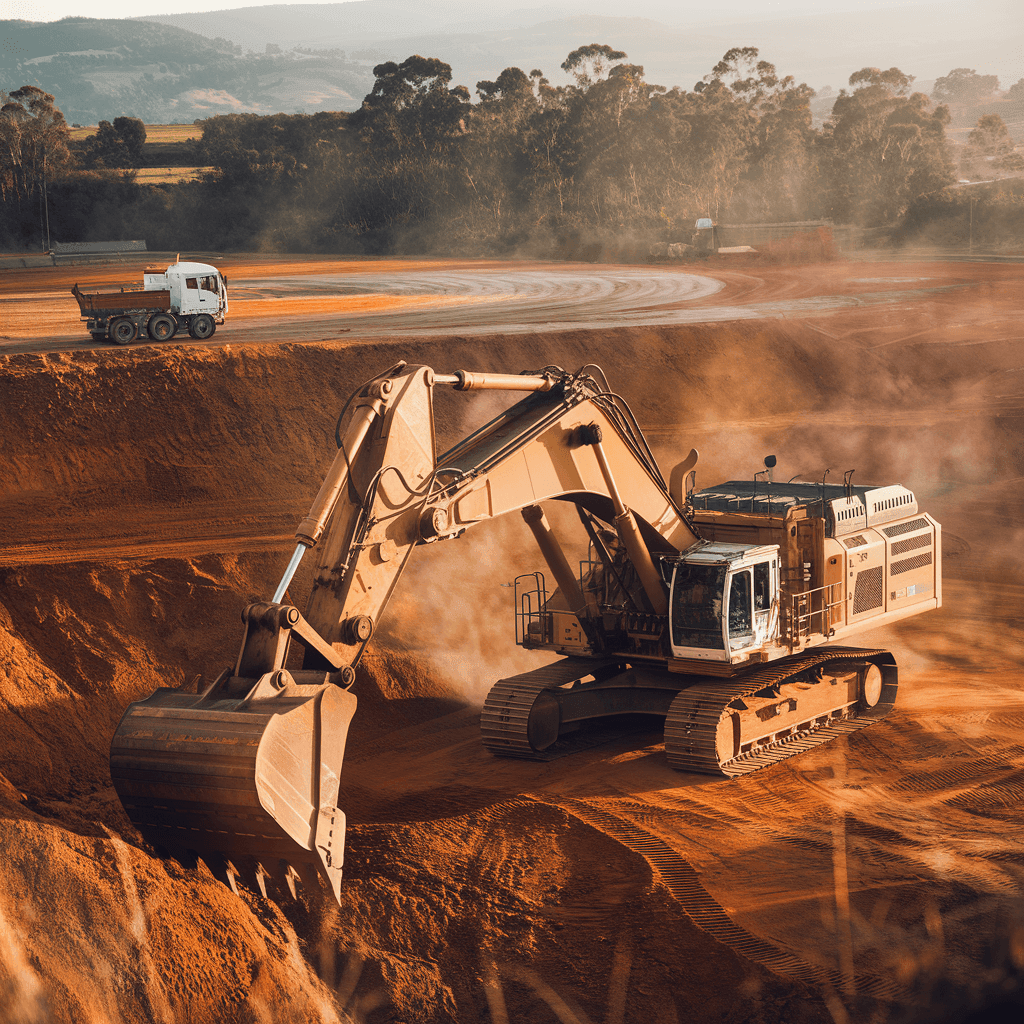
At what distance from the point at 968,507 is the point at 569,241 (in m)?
31.8

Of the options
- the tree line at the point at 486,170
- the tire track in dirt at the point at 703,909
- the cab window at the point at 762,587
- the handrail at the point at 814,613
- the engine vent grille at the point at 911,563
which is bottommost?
the tire track in dirt at the point at 703,909

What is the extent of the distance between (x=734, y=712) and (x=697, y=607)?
1369 mm

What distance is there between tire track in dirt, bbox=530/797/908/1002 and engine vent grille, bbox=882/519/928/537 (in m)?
5.95

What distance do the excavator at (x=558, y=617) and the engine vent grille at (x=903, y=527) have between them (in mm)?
38

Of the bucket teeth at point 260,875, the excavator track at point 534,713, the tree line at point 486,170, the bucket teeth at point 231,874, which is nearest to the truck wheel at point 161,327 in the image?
the excavator track at point 534,713

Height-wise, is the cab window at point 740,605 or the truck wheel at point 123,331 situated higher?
the truck wheel at point 123,331

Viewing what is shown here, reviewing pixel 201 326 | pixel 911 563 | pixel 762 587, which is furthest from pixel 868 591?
pixel 201 326

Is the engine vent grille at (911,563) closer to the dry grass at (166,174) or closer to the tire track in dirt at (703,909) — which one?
the tire track in dirt at (703,909)

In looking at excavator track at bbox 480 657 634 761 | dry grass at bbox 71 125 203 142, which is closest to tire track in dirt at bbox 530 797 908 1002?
excavator track at bbox 480 657 634 761

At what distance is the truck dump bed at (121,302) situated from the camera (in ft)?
82.8

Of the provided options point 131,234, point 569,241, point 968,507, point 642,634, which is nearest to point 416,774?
point 642,634

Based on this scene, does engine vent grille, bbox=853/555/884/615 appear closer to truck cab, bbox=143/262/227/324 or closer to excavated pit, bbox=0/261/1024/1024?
Answer: excavated pit, bbox=0/261/1024/1024

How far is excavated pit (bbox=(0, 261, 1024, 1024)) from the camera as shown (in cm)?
898

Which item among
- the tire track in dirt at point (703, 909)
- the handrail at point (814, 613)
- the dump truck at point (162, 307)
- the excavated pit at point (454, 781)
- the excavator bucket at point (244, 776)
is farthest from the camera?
the dump truck at point (162, 307)
